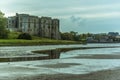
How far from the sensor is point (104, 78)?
30.5 m

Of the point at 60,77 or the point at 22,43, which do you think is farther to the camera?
the point at 22,43

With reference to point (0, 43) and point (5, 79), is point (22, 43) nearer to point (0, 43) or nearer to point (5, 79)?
point (0, 43)

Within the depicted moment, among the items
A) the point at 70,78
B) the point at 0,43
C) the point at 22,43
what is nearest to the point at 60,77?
the point at 70,78

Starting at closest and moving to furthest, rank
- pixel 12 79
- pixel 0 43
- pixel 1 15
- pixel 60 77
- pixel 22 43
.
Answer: pixel 12 79 < pixel 60 77 < pixel 0 43 < pixel 22 43 < pixel 1 15

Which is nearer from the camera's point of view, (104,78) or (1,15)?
(104,78)

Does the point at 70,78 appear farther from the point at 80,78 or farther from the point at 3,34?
the point at 3,34

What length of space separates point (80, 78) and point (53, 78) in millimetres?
2291

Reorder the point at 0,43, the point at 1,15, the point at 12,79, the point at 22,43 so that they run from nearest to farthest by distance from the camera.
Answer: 1. the point at 12,79
2. the point at 0,43
3. the point at 22,43
4. the point at 1,15

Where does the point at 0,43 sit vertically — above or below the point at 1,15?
below

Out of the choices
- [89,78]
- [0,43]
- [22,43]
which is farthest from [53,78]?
[22,43]

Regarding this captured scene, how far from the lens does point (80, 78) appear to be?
30.3 metres

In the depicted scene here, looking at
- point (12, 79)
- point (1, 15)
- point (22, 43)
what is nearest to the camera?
point (12, 79)

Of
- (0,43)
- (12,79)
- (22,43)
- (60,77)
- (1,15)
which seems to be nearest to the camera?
(12,79)

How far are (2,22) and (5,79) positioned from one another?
14263 centimetres
